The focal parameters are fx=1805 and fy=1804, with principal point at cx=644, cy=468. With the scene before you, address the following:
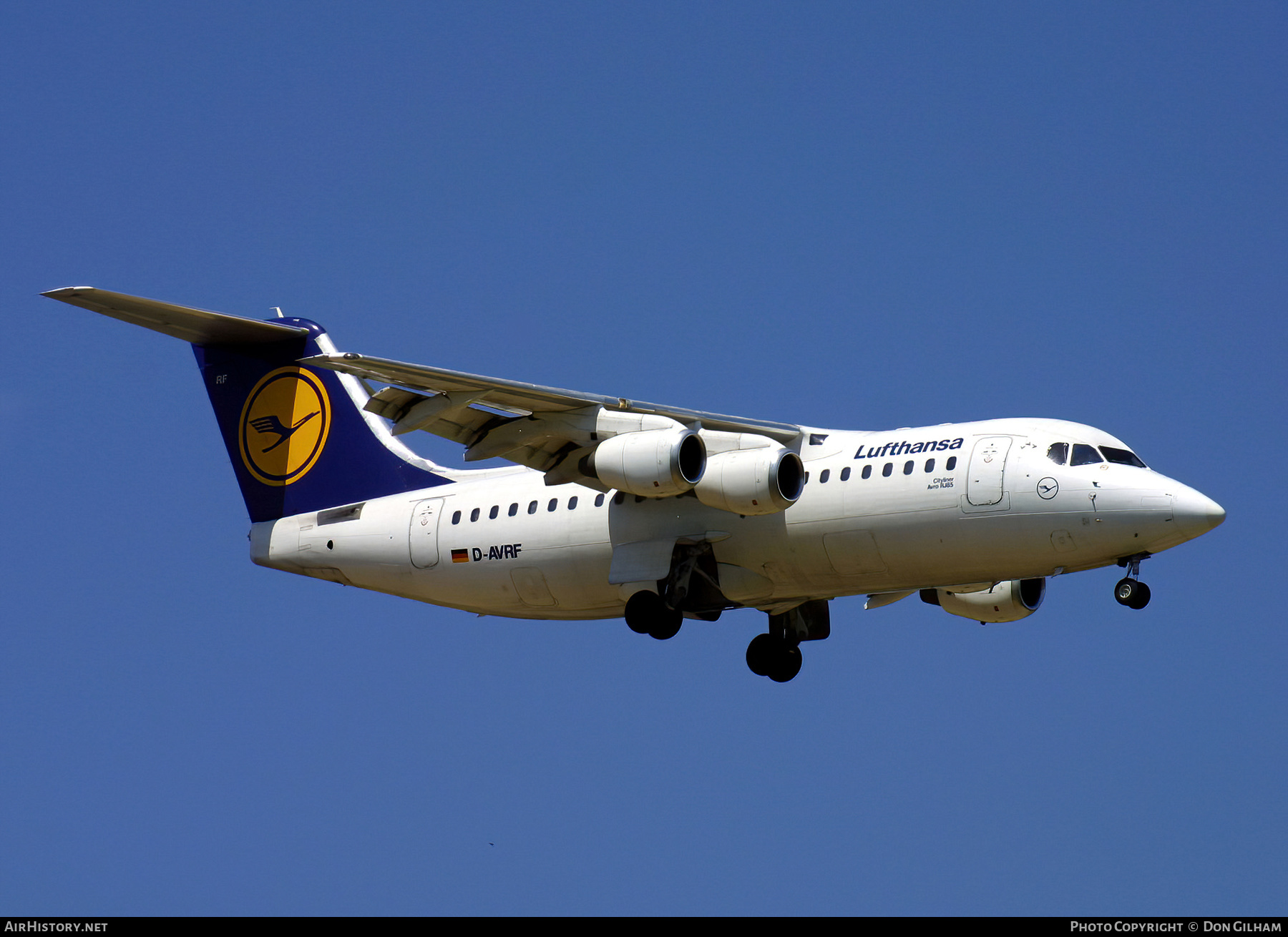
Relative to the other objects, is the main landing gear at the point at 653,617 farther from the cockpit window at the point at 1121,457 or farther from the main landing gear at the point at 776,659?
the cockpit window at the point at 1121,457

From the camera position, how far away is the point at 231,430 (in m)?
24.0

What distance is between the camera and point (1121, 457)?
19.0 m

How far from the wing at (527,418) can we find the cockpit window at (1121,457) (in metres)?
3.39

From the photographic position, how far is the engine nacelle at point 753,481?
19078 mm

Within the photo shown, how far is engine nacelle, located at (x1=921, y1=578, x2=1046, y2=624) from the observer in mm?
21906

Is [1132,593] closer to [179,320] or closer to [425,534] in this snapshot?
[425,534]

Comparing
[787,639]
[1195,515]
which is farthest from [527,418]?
[1195,515]

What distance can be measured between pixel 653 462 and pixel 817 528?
198cm

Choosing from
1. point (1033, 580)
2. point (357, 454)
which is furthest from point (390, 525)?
point (1033, 580)

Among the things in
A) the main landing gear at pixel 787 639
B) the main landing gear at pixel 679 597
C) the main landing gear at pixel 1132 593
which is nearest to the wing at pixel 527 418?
the main landing gear at pixel 679 597

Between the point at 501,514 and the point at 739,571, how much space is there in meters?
3.15

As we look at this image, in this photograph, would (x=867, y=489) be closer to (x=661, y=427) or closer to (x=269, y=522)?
(x=661, y=427)
